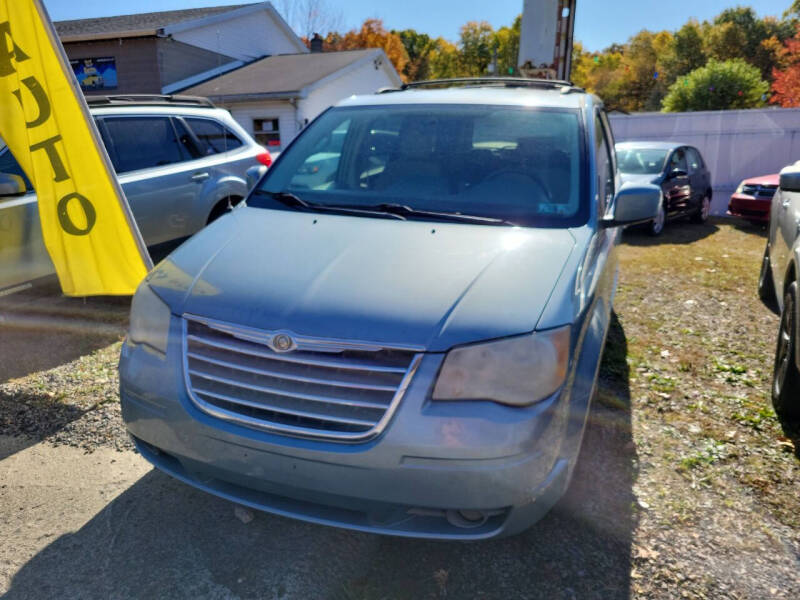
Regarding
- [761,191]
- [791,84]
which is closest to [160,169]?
[761,191]

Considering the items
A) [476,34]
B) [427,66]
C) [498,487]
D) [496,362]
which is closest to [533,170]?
[496,362]

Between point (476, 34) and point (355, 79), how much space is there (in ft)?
186

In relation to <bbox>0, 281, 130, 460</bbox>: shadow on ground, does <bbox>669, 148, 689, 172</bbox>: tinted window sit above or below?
above

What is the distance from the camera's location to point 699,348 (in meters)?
5.00

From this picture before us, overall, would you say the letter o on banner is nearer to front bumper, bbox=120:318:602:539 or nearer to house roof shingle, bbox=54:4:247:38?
front bumper, bbox=120:318:602:539

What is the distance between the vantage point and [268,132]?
21.7 metres

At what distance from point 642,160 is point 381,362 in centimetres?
988

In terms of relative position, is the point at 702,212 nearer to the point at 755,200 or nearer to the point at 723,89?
the point at 755,200

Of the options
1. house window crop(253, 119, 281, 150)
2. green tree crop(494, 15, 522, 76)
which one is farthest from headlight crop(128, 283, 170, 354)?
green tree crop(494, 15, 522, 76)

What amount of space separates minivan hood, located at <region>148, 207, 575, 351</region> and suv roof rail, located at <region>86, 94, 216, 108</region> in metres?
3.70

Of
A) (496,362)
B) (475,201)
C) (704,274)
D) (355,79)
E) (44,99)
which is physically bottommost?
(704,274)

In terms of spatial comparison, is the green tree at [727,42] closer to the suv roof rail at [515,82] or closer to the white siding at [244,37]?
the white siding at [244,37]

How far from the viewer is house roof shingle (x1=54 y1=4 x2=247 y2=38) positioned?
22.2 metres

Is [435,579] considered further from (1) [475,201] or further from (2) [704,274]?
(2) [704,274]
